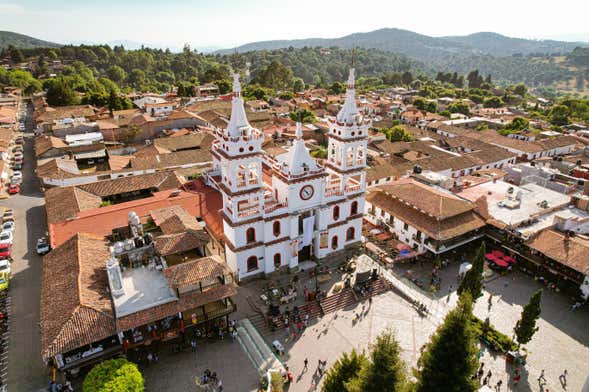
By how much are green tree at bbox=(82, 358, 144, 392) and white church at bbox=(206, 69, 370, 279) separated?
13.7m

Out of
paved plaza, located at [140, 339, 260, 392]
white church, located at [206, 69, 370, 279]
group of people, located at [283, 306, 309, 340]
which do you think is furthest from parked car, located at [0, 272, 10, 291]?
group of people, located at [283, 306, 309, 340]

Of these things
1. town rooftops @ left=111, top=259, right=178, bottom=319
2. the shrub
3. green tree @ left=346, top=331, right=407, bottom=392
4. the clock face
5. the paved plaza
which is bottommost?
the shrub

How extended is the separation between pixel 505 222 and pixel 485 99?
128 metres

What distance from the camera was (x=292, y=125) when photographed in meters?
89.1

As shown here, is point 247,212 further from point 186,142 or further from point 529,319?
point 186,142

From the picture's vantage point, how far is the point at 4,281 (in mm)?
35438

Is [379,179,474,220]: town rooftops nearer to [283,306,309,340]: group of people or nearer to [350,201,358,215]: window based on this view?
[350,201,358,215]: window

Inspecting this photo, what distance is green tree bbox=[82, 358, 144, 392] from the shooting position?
74.9ft

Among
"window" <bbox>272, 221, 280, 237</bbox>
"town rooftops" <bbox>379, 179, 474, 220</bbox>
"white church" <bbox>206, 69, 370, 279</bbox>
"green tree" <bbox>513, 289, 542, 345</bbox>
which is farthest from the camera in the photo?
"town rooftops" <bbox>379, 179, 474, 220</bbox>

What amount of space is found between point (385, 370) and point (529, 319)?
54.6 feet

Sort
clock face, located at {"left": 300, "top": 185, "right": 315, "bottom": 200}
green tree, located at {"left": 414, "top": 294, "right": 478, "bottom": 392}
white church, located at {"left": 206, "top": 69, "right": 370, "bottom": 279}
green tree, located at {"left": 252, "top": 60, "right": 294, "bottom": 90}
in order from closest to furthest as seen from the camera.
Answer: green tree, located at {"left": 414, "top": 294, "right": 478, "bottom": 392} < white church, located at {"left": 206, "top": 69, "right": 370, "bottom": 279} < clock face, located at {"left": 300, "top": 185, "right": 315, "bottom": 200} < green tree, located at {"left": 252, "top": 60, "right": 294, "bottom": 90}

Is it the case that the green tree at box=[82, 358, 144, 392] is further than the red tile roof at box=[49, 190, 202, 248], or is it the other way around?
the red tile roof at box=[49, 190, 202, 248]

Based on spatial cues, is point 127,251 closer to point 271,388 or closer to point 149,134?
point 271,388

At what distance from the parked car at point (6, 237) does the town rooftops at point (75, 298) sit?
11.7m
